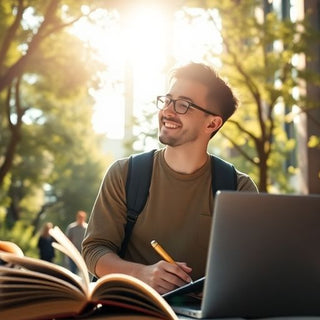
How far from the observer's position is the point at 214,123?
132 inches

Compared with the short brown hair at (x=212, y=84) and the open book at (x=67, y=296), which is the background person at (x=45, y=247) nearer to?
the short brown hair at (x=212, y=84)

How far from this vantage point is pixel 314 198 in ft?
6.95

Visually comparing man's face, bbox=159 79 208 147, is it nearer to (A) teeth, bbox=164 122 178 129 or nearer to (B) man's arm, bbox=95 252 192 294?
(A) teeth, bbox=164 122 178 129

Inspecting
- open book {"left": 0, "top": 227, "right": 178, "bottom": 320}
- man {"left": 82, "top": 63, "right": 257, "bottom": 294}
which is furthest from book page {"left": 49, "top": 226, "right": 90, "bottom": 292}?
man {"left": 82, "top": 63, "right": 257, "bottom": 294}

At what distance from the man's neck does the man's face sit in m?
0.05

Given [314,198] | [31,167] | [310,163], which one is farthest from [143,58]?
[314,198]

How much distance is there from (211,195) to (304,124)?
88.1 ft

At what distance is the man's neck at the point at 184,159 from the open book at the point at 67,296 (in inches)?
58.2

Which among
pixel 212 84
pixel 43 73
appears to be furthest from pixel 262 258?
pixel 43 73

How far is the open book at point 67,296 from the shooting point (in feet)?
5.72

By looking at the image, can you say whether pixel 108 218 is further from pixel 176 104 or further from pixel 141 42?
pixel 141 42

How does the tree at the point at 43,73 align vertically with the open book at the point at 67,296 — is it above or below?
above

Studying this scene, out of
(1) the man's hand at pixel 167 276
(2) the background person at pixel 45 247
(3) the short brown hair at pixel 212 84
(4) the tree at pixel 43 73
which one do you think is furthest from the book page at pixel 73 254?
(2) the background person at pixel 45 247

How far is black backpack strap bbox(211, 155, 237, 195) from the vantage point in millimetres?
3195
